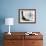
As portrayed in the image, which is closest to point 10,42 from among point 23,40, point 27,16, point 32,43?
point 23,40

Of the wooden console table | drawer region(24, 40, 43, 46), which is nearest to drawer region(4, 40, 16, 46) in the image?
the wooden console table

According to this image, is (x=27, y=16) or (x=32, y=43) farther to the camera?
(x=27, y=16)

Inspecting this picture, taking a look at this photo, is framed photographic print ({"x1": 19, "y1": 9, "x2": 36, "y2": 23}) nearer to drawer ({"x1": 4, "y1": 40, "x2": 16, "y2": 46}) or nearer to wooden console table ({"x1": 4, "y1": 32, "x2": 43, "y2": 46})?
wooden console table ({"x1": 4, "y1": 32, "x2": 43, "y2": 46})

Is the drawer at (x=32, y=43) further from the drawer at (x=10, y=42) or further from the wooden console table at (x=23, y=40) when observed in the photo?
the drawer at (x=10, y=42)

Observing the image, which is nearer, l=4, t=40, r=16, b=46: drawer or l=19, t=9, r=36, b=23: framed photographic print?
l=4, t=40, r=16, b=46: drawer

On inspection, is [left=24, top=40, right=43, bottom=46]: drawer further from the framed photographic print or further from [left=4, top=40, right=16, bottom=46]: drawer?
the framed photographic print

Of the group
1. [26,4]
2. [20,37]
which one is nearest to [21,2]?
[26,4]

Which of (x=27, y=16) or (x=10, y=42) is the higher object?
(x=27, y=16)

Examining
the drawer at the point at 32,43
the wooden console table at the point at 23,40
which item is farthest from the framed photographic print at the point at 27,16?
the drawer at the point at 32,43

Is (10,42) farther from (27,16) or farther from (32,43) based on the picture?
(27,16)

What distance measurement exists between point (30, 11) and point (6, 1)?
88 centimetres

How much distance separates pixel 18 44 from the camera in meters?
3.95

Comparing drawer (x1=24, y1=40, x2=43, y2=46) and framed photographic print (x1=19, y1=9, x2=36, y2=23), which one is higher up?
framed photographic print (x1=19, y1=9, x2=36, y2=23)

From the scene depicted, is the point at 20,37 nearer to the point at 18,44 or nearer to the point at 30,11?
the point at 18,44
